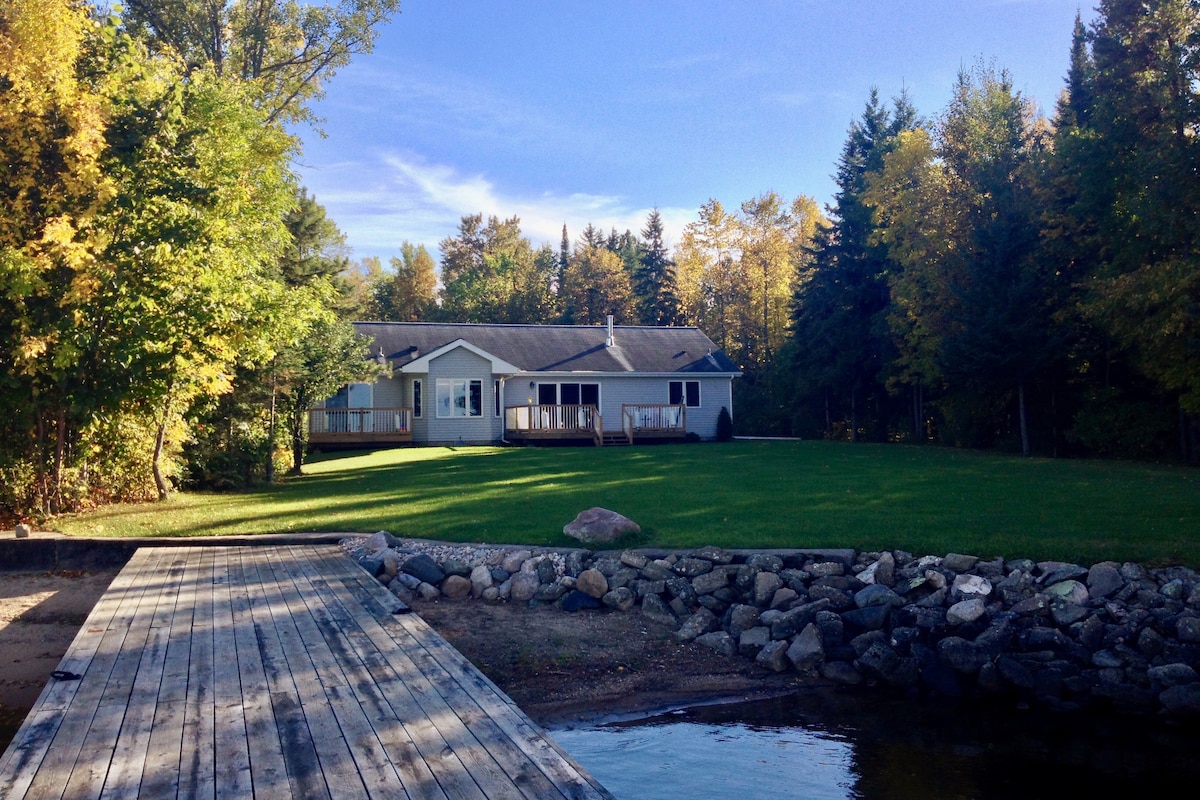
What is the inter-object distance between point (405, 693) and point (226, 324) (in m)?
11.2

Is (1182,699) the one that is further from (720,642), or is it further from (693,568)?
(693,568)

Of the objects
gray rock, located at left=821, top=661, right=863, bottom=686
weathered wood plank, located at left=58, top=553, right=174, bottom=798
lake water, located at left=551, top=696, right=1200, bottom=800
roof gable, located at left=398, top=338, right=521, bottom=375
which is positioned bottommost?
lake water, located at left=551, top=696, right=1200, bottom=800

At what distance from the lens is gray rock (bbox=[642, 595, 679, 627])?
9.62m

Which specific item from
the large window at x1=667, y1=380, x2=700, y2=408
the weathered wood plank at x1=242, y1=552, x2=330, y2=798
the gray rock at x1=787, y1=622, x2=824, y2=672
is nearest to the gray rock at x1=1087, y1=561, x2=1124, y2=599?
the gray rock at x1=787, y1=622, x2=824, y2=672

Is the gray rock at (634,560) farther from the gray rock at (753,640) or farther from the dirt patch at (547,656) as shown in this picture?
the gray rock at (753,640)

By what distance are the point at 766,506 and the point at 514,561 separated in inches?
177

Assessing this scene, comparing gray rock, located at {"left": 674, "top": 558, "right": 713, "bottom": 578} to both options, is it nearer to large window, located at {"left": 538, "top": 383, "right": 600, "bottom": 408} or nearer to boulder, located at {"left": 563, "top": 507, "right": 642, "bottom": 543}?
boulder, located at {"left": 563, "top": 507, "right": 642, "bottom": 543}

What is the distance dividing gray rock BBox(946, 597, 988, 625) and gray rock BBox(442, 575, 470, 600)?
5175mm

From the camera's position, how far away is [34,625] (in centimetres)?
881

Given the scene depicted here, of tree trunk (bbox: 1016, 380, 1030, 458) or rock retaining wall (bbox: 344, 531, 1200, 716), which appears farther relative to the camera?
tree trunk (bbox: 1016, 380, 1030, 458)

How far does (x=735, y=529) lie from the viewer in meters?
11.5

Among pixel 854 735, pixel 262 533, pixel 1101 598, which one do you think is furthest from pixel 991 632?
pixel 262 533

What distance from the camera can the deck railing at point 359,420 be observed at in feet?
95.9

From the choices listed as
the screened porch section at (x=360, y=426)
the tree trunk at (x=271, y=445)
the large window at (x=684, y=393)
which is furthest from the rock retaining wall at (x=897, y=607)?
the large window at (x=684, y=393)
